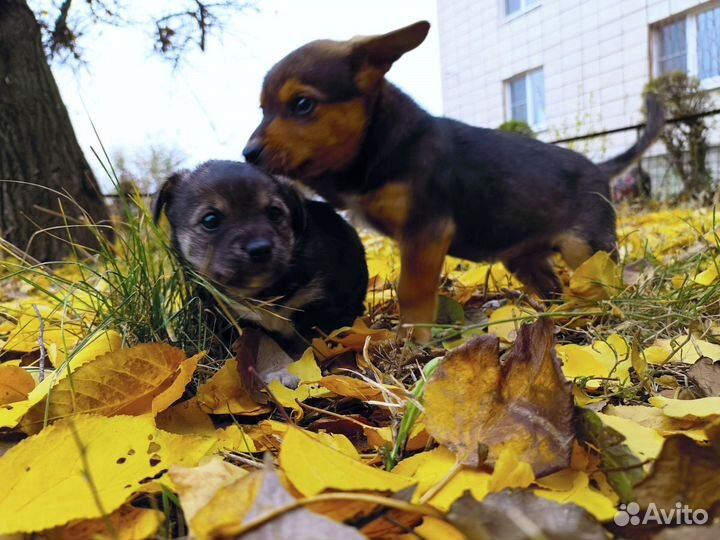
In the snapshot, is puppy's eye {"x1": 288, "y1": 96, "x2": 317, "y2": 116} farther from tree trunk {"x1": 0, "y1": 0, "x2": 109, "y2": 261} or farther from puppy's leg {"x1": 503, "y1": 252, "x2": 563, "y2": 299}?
tree trunk {"x1": 0, "y1": 0, "x2": 109, "y2": 261}

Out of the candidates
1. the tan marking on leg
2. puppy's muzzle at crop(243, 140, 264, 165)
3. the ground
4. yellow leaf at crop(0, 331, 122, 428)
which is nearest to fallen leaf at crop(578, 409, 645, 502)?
the ground

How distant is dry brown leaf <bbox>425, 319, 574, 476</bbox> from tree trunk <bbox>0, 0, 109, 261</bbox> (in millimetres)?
3582

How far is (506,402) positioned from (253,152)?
4.44ft

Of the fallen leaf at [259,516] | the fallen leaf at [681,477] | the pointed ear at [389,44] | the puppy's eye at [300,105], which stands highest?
the pointed ear at [389,44]

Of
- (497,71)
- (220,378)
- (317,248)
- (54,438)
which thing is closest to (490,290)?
(317,248)

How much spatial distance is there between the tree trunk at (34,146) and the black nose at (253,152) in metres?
2.39

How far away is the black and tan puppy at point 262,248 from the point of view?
1704mm

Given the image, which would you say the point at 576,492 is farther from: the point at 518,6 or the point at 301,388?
the point at 518,6

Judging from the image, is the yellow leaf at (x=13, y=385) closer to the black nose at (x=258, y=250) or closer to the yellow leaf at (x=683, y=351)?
the black nose at (x=258, y=250)

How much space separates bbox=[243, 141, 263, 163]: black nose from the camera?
6.43ft

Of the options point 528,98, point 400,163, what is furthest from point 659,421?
point 528,98

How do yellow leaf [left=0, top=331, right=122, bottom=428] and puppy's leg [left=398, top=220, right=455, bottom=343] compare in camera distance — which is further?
puppy's leg [left=398, top=220, right=455, bottom=343]

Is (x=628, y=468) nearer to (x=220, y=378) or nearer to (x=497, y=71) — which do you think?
(x=220, y=378)

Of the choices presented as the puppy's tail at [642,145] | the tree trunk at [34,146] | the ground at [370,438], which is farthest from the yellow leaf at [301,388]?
the tree trunk at [34,146]
